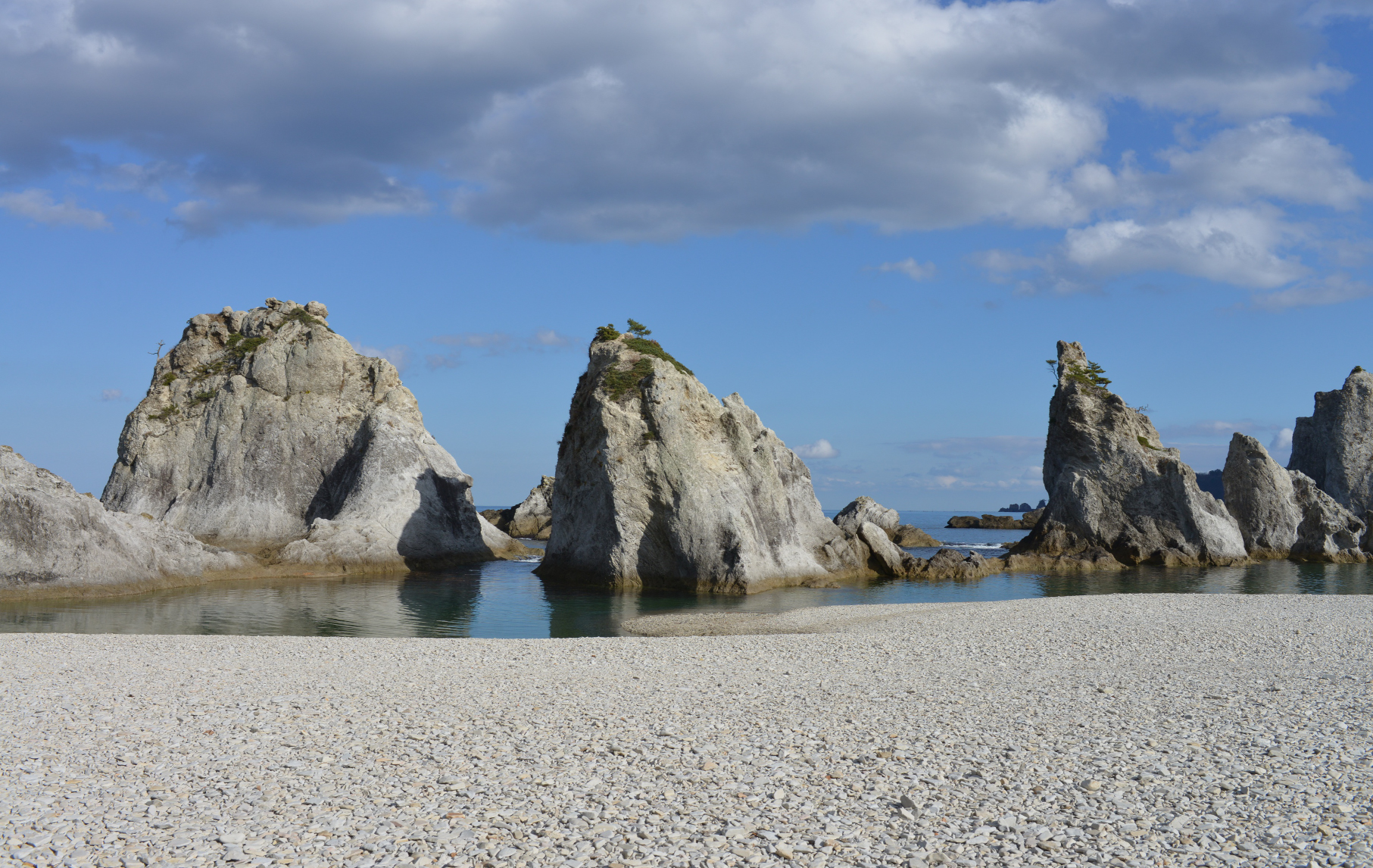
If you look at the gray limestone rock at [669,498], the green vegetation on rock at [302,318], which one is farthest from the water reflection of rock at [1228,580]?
the green vegetation on rock at [302,318]

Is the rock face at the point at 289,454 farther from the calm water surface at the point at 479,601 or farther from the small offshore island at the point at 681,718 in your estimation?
the small offshore island at the point at 681,718

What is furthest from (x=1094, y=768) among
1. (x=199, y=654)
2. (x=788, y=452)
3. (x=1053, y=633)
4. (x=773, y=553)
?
(x=788, y=452)

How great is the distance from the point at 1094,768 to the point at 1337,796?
2146 millimetres

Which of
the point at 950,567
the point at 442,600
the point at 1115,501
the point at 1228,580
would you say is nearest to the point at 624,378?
the point at 442,600

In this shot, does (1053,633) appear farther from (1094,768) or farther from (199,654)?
(199,654)

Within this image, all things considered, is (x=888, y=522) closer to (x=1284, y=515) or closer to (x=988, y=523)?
Answer: (x=1284, y=515)

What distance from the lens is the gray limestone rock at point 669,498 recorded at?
3691 centimetres

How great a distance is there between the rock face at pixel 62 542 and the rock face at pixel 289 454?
11255mm

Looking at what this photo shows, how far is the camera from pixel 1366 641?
18641mm

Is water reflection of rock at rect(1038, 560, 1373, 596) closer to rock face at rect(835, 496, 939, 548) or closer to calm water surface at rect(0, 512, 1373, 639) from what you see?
calm water surface at rect(0, 512, 1373, 639)

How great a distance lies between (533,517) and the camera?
77.8 metres

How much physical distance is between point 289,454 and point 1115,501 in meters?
47.8

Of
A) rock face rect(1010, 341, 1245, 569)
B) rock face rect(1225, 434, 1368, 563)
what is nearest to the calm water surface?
rock face rect(1010, 341, 1245, 569)

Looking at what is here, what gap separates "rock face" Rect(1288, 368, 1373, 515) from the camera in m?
69.0
